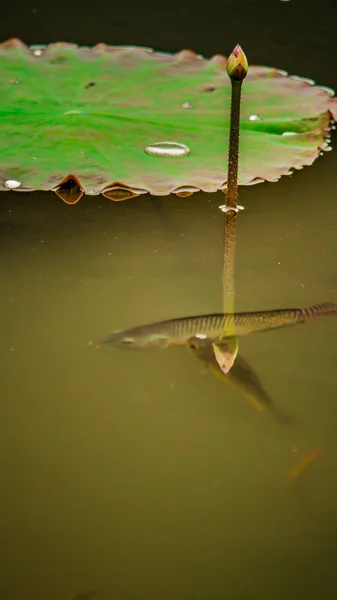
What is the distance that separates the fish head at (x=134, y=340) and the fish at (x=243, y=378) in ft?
0.23

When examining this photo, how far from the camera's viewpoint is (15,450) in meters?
1.59

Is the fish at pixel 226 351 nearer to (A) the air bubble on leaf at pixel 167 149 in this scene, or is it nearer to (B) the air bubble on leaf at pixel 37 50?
(A) the air bubble on leaf at pixel 167 149

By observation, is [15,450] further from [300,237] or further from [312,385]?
[300,237]

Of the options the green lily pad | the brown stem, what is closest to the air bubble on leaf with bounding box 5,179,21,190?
the green lily pad

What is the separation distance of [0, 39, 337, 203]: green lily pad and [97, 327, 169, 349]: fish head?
498 millimetres

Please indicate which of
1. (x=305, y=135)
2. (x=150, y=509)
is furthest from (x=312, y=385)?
(x=305, y=135)

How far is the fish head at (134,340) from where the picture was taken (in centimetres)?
182

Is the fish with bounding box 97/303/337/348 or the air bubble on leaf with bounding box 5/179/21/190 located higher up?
the air bubble on leaf with bounding box 5/179/21/190

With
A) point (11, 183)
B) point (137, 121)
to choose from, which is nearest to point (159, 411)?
point (11, 183)

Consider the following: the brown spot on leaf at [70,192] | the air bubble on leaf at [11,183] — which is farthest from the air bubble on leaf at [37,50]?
the air bubble on leaf at [11,183]

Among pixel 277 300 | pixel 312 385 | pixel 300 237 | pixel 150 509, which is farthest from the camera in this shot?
pixel 300 237

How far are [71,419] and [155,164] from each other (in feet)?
3.06

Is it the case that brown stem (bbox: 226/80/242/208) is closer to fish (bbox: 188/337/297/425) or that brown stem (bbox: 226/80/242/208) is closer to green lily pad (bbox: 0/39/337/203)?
green lily pad (bbox: 0/39/337/203)

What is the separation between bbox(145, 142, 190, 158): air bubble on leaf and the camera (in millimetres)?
2383
